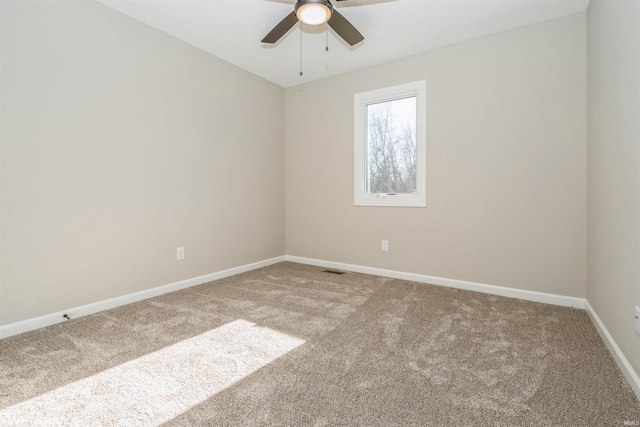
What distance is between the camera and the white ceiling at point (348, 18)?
7.89 ft

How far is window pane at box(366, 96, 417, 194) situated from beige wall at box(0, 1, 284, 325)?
1555 mm

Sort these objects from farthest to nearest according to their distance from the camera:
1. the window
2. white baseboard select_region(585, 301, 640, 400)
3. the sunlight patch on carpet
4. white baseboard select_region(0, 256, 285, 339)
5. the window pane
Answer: the window pane < the window < white baseboard select_region(0, 256, 285, 339) < white baseboard select_region(585, 301, 640, 400) < the sunlight patch on carpet

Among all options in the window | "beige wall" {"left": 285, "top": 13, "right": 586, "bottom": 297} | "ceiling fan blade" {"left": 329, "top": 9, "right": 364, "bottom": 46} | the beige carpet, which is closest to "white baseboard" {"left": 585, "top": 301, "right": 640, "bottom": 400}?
the beige carpet

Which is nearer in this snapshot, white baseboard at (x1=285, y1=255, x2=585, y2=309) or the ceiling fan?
the ceiling fan

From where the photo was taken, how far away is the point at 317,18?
199 cm

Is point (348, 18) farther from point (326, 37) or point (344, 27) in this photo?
point (344, 27)

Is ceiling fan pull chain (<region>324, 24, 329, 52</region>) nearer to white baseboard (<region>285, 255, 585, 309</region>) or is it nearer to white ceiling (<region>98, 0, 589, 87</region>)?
white ceiling (<region>98, 0, 589, 87</region>)

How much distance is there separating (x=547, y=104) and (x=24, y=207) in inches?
162

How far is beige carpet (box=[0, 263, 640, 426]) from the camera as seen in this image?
1250mm

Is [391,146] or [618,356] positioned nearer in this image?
[618,356]

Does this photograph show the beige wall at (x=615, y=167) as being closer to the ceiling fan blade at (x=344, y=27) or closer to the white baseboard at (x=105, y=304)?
the ceiling fan blade at (x=344, y=27)

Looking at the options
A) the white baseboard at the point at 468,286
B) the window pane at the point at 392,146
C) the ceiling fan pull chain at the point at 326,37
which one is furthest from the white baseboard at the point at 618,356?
the ceiling fan pull chain at the point at 326,37

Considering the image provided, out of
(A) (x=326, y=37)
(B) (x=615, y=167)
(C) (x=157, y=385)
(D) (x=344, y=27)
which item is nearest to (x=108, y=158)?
(C) (x=157, y=385)

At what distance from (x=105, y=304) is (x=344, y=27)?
9.52ft
